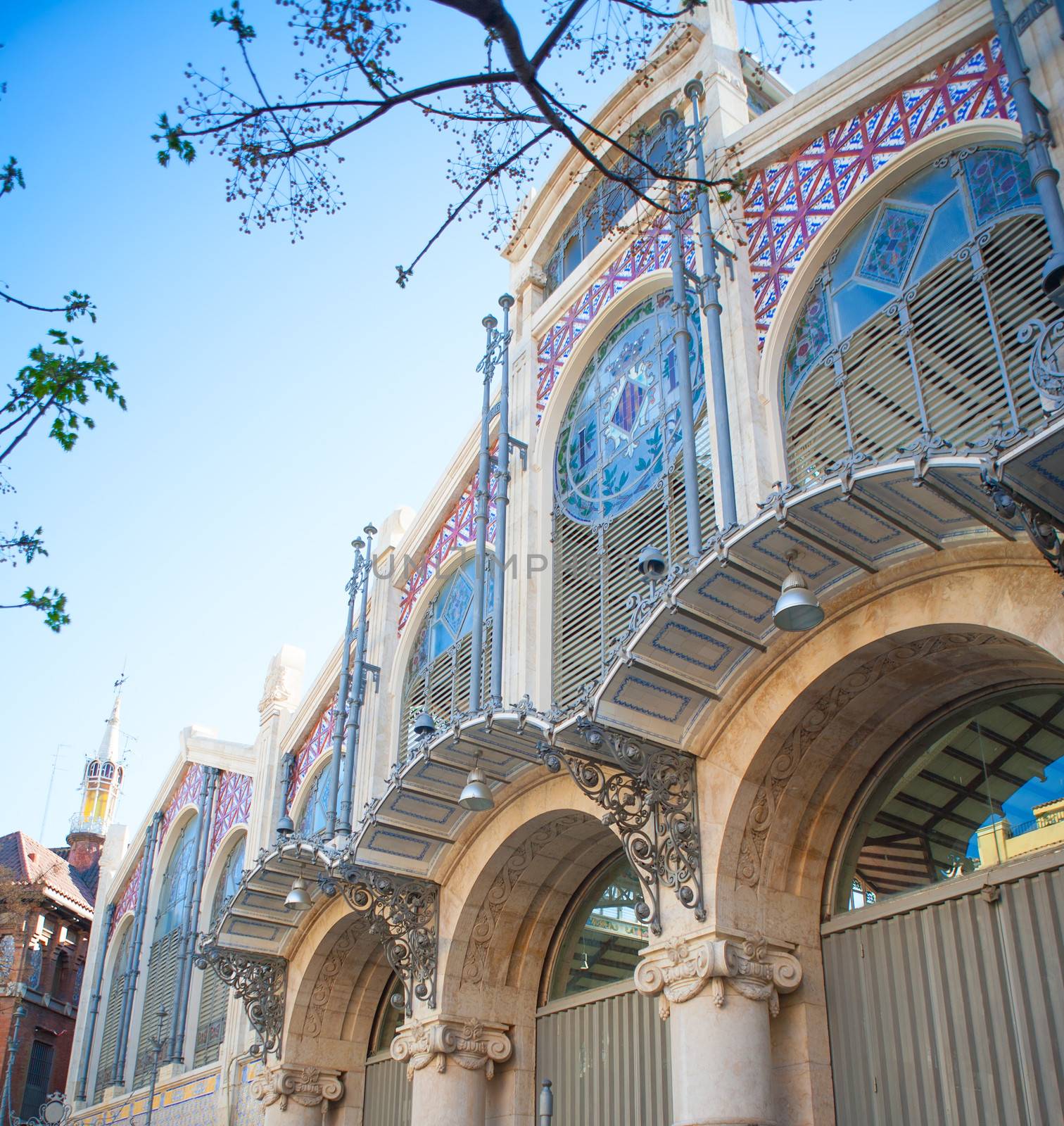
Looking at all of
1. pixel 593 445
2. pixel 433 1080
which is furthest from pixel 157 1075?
pixel 593 445

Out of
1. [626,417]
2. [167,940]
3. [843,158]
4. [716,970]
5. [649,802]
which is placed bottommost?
[716,970]

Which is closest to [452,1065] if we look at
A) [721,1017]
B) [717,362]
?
[721,1017]

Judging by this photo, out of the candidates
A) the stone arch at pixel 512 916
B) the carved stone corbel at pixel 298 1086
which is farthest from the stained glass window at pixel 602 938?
the carved stone corbel at pixel 298 1086

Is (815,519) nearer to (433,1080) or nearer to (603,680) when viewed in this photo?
(603,680)

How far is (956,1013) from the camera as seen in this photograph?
9297mm

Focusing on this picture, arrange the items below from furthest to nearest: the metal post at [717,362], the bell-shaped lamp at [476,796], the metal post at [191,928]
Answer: the metal post at [191,928]
the bell-shaped lamp at [476,796]
the metal post at [717,362]

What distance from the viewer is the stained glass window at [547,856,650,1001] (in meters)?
13.3

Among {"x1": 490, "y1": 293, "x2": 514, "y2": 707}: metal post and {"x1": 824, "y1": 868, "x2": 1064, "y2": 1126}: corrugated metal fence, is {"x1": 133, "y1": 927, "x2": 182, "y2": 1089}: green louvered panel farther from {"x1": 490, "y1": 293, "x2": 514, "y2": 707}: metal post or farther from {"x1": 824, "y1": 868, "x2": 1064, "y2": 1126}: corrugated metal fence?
{"x1": 824, "y1": 868, "x2": 1064, "y2": 1126}: corrugated metal fence

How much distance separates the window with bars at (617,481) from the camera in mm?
13023

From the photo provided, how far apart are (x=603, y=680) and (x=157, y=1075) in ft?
54.1

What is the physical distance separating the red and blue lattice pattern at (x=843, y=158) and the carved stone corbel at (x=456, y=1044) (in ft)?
26.9

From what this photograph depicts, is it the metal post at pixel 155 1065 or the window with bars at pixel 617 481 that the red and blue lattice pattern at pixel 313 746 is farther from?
the window with bars at pixel 617 481

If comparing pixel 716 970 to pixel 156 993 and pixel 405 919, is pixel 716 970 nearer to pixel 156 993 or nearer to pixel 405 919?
pixel 405 919

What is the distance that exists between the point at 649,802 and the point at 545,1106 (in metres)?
3.40
